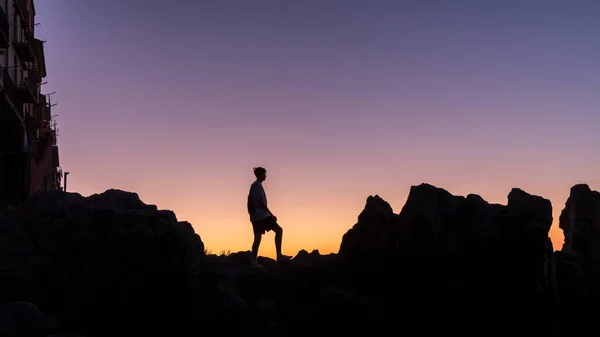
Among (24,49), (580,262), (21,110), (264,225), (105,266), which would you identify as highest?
(24,49)

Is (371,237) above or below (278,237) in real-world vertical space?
below

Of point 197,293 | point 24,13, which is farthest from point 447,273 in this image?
point 24,13

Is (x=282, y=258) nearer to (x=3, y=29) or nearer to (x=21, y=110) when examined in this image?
(x=3, y=29)

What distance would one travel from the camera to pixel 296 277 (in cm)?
1753

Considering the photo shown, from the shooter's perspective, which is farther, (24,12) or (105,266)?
(24,12)

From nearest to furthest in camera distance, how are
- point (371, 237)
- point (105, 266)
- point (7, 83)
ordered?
1. point (105, 266)
2. point (371, 237)
3. point (7, 83)

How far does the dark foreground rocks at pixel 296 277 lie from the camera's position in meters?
16.1

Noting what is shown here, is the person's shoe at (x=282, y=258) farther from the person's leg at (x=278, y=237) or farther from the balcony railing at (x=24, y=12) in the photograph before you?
the balcony railing at (x=24, y=12)

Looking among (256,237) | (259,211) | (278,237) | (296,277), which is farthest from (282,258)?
(259,211)

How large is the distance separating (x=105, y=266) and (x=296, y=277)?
14.3 feet

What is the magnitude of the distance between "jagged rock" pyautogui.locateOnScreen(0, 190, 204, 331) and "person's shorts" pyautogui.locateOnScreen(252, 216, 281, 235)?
153 cm

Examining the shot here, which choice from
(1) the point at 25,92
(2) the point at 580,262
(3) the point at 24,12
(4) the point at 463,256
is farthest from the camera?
(3) the point at 24,12

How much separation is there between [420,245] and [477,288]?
1558mm

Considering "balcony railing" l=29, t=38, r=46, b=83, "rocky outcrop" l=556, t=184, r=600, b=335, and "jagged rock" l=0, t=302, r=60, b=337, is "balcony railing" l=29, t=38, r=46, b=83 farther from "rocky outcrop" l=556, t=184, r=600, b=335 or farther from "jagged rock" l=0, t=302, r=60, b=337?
"jagged rock" l=0, t=302, r=60, b=337
